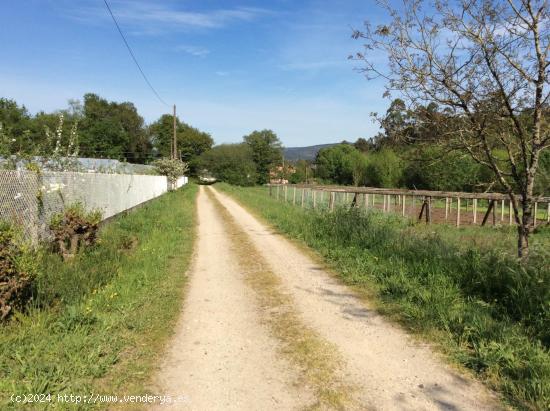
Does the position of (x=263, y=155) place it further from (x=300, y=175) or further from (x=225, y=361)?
(x=225, y=361)

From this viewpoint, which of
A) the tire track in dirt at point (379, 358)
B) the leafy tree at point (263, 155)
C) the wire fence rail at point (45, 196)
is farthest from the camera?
the leafy tree at point (263, 155)

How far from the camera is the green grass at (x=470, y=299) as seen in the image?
12.2ft

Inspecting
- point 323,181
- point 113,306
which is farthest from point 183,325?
point 323,181

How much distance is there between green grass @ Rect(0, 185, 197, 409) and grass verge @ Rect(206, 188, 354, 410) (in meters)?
1.28

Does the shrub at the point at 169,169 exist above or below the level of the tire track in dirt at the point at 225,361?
above

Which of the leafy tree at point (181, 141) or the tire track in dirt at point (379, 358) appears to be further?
the leafy tree at point (181, 141)

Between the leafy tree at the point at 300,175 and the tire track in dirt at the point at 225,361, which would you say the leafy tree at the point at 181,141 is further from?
the tire track in dirt at the point at 225,361

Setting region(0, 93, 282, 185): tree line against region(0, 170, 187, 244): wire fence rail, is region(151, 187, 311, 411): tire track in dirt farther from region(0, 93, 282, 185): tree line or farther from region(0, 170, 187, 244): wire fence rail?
region(0, 93, 282, 185): tree line

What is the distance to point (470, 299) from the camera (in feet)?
18.0

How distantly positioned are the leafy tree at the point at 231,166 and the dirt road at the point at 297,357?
2418 inches

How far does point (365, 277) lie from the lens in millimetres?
7059

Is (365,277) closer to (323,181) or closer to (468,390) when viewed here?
(468,390)

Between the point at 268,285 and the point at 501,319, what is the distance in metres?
3.49

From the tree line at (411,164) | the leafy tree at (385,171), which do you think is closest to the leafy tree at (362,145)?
the tree line at (411,164)
